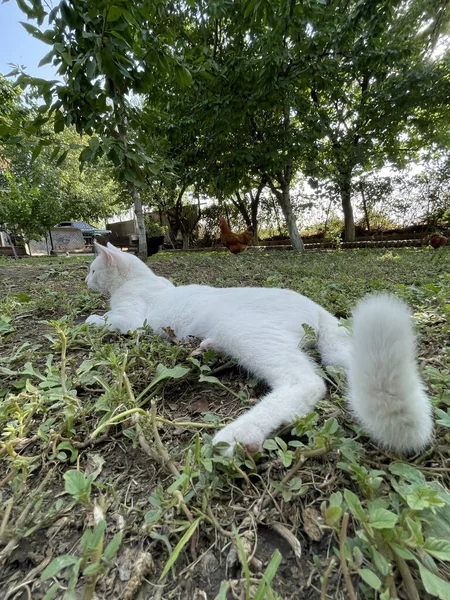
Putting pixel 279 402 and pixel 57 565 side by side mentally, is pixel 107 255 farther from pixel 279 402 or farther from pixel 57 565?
pixel 57 565

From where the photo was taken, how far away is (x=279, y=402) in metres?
0.93

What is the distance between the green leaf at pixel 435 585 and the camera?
44cm

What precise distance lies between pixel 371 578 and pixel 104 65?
304 cm

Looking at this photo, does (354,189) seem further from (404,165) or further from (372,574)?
(372,574)

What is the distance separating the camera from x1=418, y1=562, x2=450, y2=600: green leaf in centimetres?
44

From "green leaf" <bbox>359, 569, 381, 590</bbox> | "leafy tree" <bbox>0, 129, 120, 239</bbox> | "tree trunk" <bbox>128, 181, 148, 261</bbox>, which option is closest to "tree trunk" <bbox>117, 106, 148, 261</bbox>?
"tree trunk" <bbox>128, 181, 148, 261</bbox>

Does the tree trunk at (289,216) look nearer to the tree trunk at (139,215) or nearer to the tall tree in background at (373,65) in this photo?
the tall tree in background at (373,65)

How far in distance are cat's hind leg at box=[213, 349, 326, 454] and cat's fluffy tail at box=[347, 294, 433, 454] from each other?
220 millimetres

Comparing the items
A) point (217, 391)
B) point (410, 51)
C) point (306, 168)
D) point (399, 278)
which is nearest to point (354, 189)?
point (306, 168)

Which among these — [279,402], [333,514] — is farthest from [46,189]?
[333,514]

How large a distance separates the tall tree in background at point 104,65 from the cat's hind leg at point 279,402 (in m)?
2.34

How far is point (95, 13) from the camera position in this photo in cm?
206

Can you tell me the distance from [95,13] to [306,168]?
23.3ft

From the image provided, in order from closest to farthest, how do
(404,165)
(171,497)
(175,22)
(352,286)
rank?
(171,497) → (352,286) → (175,22) → (404,165)
